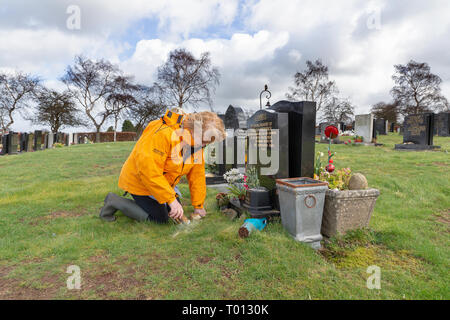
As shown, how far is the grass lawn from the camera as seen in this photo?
7.25 ft

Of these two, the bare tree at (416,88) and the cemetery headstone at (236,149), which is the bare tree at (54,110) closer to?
the cemetery headstone at (236,149)

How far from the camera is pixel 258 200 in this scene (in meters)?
3.76

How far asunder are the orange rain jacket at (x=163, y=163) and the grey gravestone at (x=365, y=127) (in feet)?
48.1

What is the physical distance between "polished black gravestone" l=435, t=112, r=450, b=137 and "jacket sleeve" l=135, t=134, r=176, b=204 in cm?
2499

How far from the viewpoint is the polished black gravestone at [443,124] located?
66.7ft

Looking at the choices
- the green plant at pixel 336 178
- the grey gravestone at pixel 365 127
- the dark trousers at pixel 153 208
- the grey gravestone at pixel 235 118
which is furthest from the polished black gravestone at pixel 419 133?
the dark trousers at pixel 153 208

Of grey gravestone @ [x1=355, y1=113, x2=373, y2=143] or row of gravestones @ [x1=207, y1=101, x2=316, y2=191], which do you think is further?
grey gravestone @ [x1=355, y1=113, x2=373, y2=143]

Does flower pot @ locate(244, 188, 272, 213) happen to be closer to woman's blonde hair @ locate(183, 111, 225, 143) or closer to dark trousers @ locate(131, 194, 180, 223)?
woman's blonde hair @ locate(183, 111, 225, 143)

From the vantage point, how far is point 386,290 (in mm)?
2256

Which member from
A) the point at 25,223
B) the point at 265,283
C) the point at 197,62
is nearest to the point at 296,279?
the point at 265,283

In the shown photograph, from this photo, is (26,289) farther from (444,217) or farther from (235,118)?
(235,118)

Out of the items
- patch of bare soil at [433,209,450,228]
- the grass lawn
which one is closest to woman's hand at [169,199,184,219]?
the grass lawn

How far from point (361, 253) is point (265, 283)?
4.47ft
